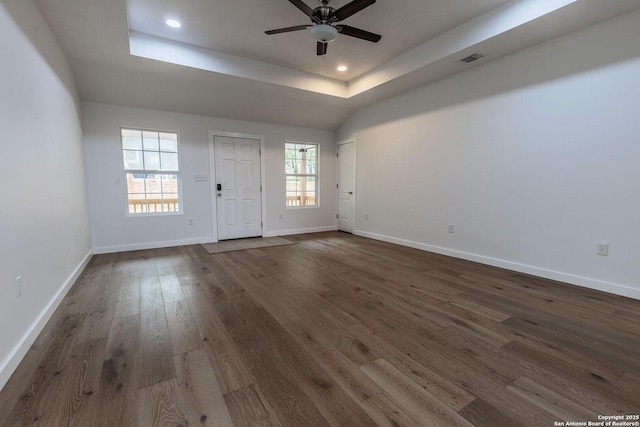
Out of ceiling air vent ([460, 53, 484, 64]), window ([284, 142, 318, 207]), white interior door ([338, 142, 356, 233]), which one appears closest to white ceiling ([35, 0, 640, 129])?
ceiling air vent ([460, 53, 484, 64])

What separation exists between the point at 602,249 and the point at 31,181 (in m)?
5.00

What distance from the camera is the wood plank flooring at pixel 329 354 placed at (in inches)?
50.1

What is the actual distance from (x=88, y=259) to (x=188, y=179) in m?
1.87

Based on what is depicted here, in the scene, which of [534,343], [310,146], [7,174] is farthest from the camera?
[310,146]

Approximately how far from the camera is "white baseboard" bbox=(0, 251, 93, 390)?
148cm

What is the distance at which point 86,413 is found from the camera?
49.3 inches

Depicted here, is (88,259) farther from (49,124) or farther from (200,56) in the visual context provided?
(200,56)

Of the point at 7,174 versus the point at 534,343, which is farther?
the point at 534,343

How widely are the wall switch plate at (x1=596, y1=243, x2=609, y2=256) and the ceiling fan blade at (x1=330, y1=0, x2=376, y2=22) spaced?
10.4 ft

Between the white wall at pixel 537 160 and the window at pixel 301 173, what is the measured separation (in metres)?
2.18

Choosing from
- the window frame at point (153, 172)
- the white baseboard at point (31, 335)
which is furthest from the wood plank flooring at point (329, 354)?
the window frame at point (153, 172)

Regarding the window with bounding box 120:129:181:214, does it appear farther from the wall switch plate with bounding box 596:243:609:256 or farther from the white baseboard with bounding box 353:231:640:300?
the wall switch plate with bounding box 596:243:609:256

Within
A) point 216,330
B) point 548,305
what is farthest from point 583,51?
point 216,330

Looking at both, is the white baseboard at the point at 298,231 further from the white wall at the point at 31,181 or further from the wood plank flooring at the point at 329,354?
the white wall at the point at 31,181
